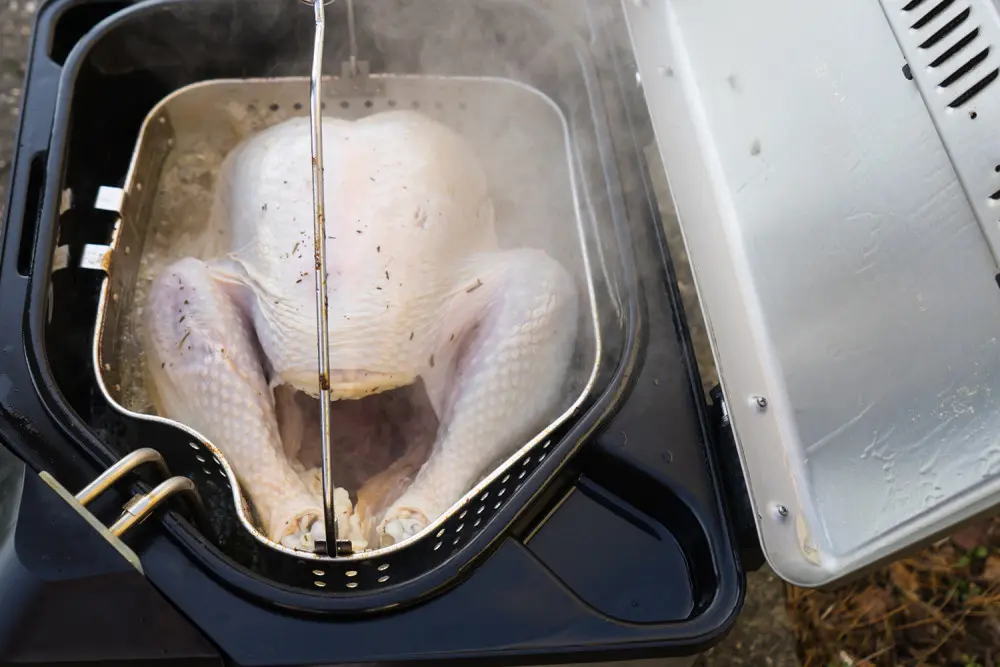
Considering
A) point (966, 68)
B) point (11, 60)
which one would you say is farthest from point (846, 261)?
point (11, 60)

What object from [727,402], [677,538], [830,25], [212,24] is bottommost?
[677,538]

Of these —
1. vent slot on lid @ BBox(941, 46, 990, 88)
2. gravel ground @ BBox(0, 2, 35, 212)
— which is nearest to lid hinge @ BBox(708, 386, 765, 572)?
vent slot on lid @ BBox(941, 46, 990, 88)

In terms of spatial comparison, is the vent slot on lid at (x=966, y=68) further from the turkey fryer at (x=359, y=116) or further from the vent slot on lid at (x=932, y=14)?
the turkey fryer at (x=359, y=116)

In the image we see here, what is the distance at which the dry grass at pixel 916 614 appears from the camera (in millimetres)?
1115


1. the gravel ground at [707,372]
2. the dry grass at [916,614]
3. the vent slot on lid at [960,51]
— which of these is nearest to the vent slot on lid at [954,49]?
the vent slot on lid at [960,51]

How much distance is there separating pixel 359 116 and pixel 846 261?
75cm

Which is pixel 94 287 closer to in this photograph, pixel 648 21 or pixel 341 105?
pixel 341 105

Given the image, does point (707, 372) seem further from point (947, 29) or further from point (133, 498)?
point (133, 498)

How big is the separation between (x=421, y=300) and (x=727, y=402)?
357mm

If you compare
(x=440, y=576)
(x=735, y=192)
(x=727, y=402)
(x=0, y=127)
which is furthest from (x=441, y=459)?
(x=0, y=127)

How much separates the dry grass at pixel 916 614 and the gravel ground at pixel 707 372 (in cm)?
3

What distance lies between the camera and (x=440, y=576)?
680mm

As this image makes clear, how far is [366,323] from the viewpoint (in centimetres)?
85

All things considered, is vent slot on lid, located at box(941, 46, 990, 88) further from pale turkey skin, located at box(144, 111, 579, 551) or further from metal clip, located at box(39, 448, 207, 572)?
metal clip, located at box(39, 448, 207, 572)
